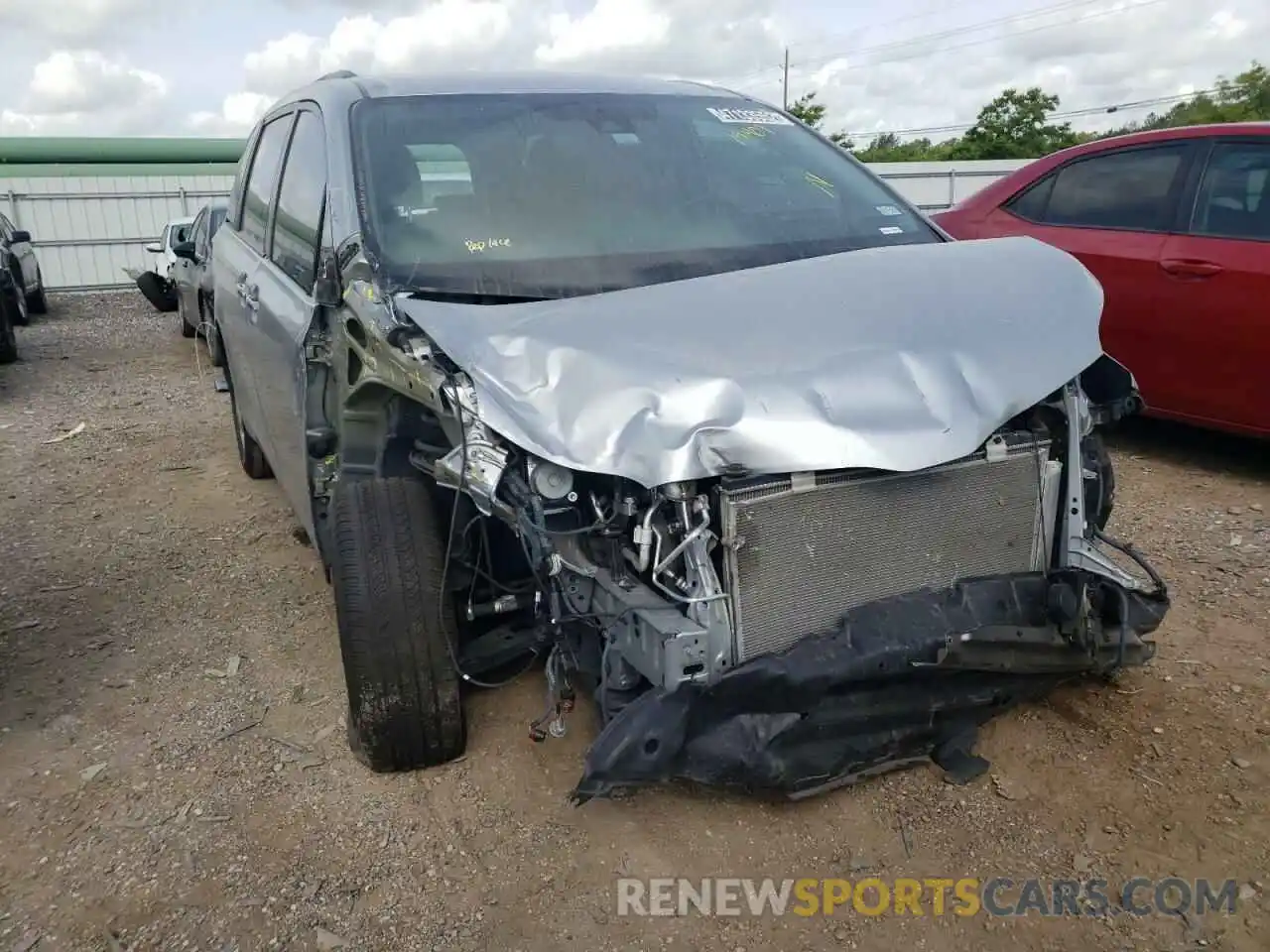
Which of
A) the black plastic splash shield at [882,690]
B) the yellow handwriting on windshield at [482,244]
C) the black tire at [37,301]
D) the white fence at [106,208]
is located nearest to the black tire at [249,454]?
the yellow handwriting on windshield at [482,244]

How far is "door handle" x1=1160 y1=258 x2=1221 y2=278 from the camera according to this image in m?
4.76

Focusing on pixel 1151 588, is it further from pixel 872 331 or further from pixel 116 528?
pixel 116 528

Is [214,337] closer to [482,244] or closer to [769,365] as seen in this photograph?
[482,244]

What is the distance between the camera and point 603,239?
3049 mm

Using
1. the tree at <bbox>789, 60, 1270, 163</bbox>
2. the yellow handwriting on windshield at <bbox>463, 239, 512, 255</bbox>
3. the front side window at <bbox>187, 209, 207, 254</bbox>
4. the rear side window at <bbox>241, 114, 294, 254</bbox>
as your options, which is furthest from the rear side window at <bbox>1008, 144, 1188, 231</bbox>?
the tree at <bbox>789, 60, 1270, 163</bbox>

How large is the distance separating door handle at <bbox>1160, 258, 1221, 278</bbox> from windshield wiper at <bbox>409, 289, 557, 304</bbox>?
3.47 meters

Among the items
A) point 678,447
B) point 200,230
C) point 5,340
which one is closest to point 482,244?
point 678,447

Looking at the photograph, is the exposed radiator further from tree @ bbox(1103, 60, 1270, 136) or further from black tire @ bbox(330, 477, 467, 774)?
tree @ bbox(1103, 60, 1270, 136)

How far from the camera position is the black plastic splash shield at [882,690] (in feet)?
7.63

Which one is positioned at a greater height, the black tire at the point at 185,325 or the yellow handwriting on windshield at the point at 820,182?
the yellow handwriting on windshield at the point at 820,182

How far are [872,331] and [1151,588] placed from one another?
1.10 meters

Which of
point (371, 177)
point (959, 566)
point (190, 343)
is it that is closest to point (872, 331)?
point (959, 566)

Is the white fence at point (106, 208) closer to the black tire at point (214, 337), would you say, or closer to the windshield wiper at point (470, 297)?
the black tire at point (214, 337)

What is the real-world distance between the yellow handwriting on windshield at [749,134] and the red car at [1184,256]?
236cm
